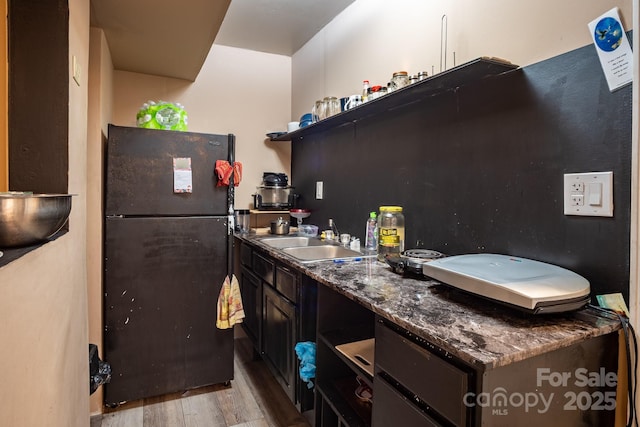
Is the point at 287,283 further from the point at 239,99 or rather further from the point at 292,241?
the point at 239,99

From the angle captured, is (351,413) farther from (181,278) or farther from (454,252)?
(181,278)

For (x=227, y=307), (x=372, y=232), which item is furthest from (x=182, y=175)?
(x=372, y=232)

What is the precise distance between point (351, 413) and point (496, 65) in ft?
4.89

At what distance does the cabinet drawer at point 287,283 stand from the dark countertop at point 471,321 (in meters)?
0.44

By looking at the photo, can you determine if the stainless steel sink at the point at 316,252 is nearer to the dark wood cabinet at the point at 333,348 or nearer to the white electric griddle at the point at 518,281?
the dark wood cabinet at the point at 333,348

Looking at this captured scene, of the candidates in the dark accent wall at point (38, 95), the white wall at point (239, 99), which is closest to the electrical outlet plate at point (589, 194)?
the dark accent wall at point (38, 95)

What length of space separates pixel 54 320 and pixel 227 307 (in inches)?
51.2

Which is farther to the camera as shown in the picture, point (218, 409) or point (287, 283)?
point (218, 409)

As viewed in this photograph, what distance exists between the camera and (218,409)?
6.77ft

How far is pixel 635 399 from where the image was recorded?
3.05 ft

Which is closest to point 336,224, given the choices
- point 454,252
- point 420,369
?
point 454,252

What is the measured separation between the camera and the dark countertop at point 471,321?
800 millimetres

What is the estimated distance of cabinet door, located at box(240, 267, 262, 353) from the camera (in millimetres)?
2431

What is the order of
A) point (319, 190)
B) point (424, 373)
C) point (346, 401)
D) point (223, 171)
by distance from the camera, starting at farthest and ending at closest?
point (319, 190) → point (223, 171) → point (346, 401) → point (424, 373)
